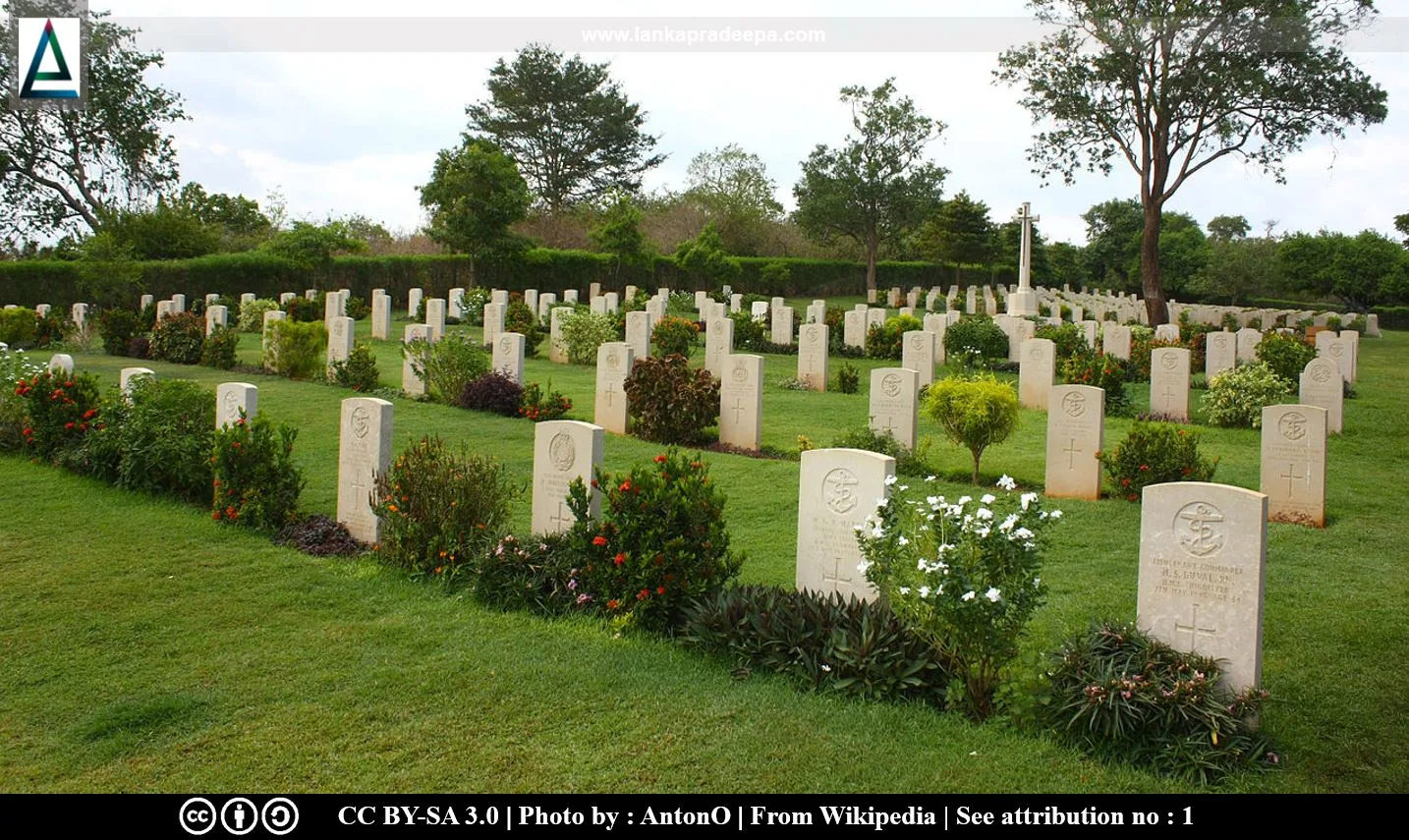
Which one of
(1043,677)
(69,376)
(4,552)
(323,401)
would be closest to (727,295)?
(323,401)

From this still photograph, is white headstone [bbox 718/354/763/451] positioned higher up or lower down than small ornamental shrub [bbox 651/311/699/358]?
lower down

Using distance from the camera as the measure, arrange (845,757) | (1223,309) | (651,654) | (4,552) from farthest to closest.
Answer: (1223,309) < (4,552) < (651,654) < (845,757)

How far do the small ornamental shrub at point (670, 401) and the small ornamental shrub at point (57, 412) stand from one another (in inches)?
249

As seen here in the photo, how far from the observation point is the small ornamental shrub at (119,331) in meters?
23.3

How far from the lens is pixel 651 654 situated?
664cm

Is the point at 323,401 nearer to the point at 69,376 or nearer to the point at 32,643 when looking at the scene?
the point at 69,376

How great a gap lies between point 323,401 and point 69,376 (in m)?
4.38

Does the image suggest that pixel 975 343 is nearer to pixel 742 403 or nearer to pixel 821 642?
pixel 742 403

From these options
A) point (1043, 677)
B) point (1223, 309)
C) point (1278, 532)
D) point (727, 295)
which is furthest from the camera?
point (1223, 309)

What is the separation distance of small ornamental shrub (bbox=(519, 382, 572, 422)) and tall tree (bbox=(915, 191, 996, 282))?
40.6 m

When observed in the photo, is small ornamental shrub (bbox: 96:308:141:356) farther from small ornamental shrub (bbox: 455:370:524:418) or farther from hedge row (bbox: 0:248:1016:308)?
small ornamental shrub (bbox: 455:370:524:418)

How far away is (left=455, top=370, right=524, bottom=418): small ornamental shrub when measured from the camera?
16.0 metres

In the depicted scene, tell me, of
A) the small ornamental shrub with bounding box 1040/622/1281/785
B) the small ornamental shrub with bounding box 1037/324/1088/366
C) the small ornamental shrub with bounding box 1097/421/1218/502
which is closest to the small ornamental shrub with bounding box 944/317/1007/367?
the small ornamental shrub with bounding box 1037/324/1088/366

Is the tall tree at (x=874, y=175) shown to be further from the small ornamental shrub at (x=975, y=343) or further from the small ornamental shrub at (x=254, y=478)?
the small ornamental shrub at (x=254, y=478)
